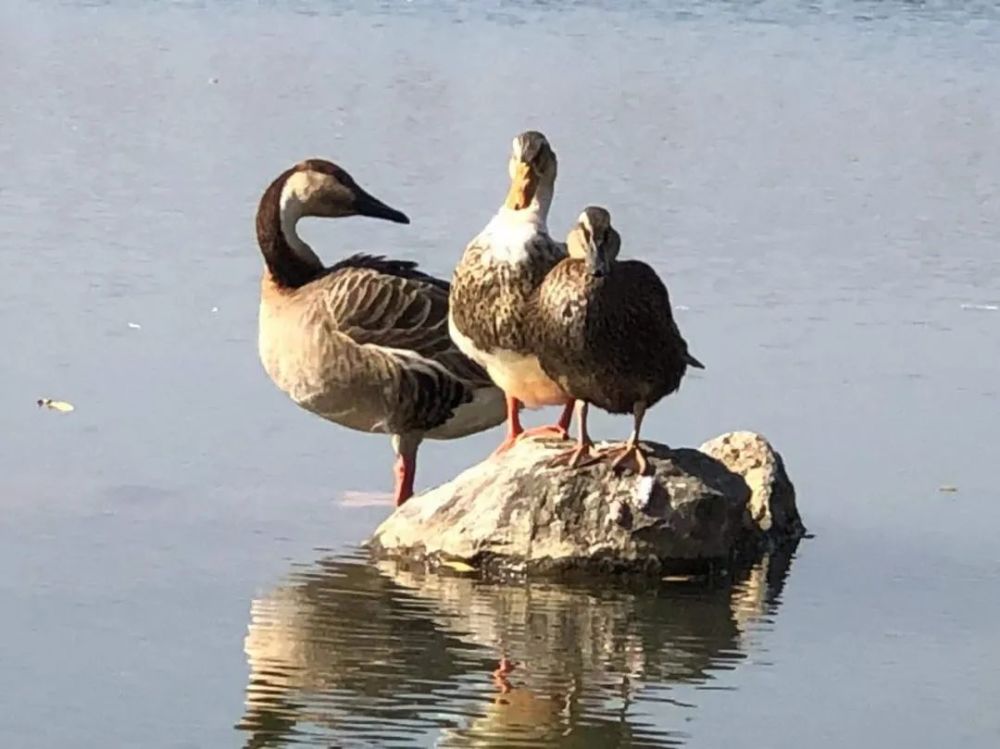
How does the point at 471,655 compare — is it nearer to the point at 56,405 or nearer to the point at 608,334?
the point at 608,334

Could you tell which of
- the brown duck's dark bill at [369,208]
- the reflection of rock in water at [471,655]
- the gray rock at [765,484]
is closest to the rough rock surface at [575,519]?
the reflection of rock in water at [471,655]

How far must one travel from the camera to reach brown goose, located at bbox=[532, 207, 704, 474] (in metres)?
6.98

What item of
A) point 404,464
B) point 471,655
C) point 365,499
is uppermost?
point 404,464

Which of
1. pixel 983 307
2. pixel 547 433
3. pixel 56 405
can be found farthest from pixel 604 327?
pixel 983 307

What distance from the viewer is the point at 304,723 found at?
18.9 feet

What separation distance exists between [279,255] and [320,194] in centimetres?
28

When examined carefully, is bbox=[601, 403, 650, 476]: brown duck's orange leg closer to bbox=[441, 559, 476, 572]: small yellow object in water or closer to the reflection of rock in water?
the reflection of rock in water

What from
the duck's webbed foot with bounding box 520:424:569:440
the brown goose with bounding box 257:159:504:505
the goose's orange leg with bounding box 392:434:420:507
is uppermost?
the brown goose with bounding box 257:159:504:505

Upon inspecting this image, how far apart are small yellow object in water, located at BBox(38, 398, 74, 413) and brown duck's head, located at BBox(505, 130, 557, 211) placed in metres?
2.06

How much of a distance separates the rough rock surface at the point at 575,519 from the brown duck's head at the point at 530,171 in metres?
0.80

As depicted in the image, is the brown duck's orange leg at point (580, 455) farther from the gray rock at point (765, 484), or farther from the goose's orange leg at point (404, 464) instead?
the goose's orange leg at point (404, 464)

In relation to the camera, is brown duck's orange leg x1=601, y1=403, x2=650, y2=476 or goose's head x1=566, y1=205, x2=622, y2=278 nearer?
goose's head x1=566, y1=205, x2=622, y2=278

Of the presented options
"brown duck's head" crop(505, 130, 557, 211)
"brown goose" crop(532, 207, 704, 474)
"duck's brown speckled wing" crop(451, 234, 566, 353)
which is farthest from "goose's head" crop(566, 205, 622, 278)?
"brown duck's head" crop(505, 130, 557, 211)

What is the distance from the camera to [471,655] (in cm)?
638
